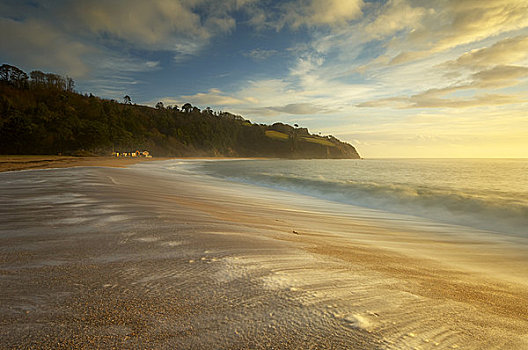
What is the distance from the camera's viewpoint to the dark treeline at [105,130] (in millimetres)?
52188

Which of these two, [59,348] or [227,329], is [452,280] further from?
[59,348]

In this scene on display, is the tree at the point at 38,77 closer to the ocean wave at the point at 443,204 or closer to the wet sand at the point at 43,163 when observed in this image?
the wet sand at the point at 43,163

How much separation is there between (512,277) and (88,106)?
317 ft

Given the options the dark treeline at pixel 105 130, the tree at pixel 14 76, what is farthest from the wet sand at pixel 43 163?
the tree at pixel 14 76

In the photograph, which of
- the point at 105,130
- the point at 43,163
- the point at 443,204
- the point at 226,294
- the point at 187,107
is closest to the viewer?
the point at 226,294

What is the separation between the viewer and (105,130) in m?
59.6

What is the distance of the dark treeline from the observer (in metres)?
52.2

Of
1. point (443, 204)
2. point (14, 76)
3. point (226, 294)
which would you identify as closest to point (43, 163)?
point (226, 294)

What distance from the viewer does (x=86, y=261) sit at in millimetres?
2053

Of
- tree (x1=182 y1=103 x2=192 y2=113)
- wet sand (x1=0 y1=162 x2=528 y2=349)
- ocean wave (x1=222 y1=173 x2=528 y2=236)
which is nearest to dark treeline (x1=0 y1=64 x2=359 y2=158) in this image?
tree (x1=182 y1=103 x2=192 y2=113)

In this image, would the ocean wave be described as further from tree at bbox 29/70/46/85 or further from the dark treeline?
tree at bbox 29/70/46/85

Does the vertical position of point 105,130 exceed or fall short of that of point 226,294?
it exceeds it

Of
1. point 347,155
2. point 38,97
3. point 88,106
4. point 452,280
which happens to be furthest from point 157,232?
point 347,155

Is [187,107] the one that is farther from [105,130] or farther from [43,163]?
[43,163]
